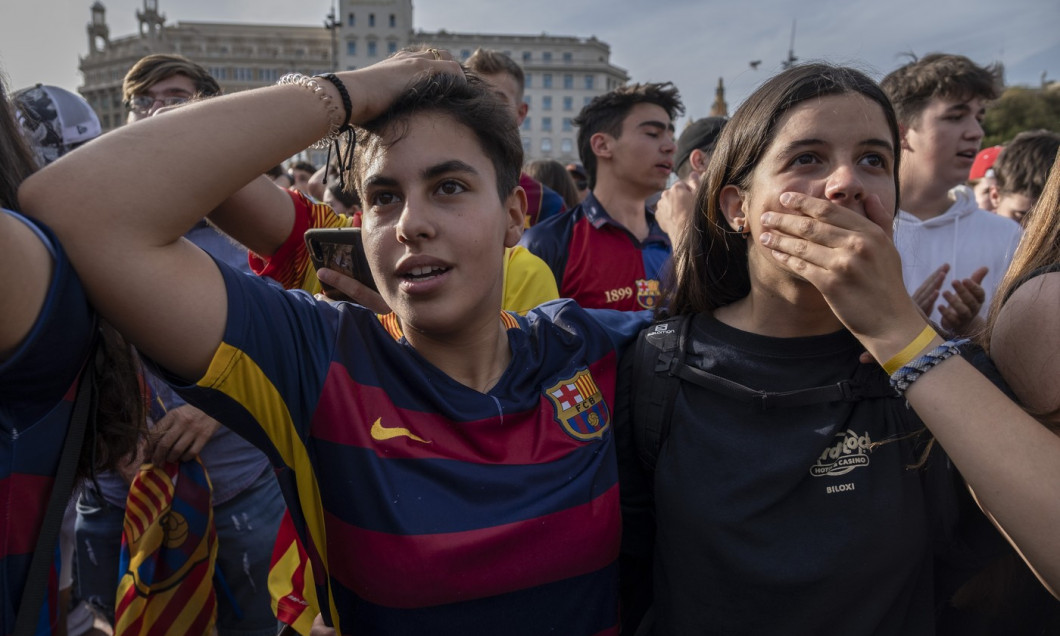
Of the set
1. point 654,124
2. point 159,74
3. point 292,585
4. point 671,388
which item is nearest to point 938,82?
point 654,124

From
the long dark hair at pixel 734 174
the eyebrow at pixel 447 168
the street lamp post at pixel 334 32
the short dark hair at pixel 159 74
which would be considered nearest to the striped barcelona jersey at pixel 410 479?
the eyebrow at pixel 447 168

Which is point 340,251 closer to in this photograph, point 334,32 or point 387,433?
point 387,433

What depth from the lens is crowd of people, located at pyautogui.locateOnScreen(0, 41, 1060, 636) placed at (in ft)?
4.03

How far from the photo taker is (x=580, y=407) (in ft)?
5.66

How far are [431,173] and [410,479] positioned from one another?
0.77 m

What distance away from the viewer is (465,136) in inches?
69.1

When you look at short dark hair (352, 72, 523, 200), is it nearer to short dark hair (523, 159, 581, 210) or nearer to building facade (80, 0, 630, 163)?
short dark hair (523, 159, 581, 210)

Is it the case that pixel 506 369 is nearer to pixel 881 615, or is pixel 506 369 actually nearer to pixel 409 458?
pixel 409 458

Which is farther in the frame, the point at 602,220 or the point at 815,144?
the point at 602,220

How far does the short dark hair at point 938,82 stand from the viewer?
3807mm

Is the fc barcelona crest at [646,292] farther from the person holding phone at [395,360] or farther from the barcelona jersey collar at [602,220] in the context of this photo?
the person holding phone at [395,360]

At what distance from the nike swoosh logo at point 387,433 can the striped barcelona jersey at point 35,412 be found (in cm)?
59

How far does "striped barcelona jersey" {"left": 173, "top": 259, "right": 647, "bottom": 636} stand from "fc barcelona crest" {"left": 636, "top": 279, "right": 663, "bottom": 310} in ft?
6.89

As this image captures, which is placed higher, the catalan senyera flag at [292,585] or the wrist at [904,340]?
the wrist at [904,340]
